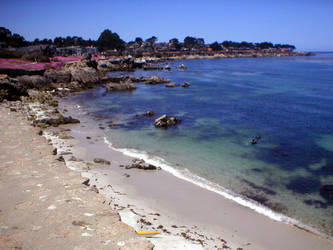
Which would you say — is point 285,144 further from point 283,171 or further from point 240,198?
point 240,198

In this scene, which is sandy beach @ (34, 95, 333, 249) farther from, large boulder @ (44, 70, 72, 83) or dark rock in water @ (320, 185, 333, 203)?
large boulder @ (44, 70, 72, 83)

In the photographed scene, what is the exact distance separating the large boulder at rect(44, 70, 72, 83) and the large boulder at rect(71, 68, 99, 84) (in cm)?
152

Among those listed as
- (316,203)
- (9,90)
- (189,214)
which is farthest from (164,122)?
(9,90)

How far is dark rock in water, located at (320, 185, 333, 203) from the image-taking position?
14406 millimetres

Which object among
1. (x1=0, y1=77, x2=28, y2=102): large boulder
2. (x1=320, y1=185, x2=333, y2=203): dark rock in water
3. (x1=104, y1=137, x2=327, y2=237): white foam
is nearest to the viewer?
(x1=104, y1=137, x2=327, y2=237): white foam

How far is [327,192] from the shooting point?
49.4 feet

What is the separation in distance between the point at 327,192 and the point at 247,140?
29.8 ft

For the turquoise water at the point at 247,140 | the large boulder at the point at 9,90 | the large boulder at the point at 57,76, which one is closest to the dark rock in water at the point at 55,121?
the turquoise water at the point at 247,140

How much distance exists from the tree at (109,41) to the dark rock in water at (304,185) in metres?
175

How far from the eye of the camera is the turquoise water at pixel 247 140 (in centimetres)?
1502

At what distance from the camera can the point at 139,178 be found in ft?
52.0

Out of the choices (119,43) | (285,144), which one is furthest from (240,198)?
(119,43)

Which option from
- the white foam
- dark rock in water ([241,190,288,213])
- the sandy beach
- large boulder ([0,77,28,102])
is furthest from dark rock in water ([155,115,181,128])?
large boulder ([0,77,28,102])

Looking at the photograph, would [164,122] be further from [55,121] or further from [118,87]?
[118,87]
